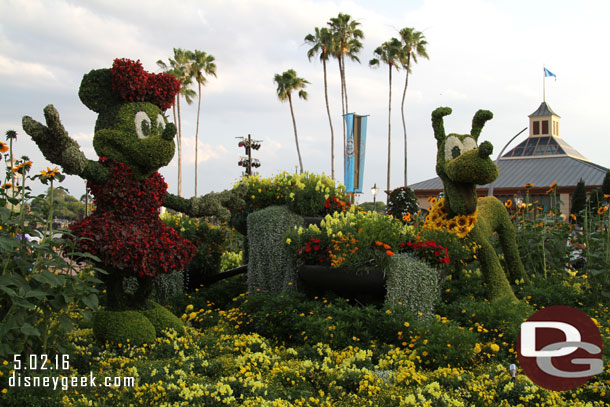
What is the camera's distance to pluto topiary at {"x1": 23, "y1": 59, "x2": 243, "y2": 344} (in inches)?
224

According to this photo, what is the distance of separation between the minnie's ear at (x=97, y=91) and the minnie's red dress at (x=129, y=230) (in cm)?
74

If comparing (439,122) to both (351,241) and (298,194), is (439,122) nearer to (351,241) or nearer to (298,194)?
(298,194)

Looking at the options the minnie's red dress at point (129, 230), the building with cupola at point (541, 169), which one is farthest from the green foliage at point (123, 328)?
the building with cupola at point (541, 169)

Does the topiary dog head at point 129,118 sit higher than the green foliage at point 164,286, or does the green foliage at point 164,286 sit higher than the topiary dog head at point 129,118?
the topiary dog head at point 129,118

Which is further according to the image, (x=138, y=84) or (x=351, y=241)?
(x=138, y=84)

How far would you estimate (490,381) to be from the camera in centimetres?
436

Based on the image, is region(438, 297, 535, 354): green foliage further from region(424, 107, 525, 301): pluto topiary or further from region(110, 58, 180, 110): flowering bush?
region(110, 58, 180, 110): flowering bush

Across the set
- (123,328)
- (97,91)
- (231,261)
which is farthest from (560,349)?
(231,261)

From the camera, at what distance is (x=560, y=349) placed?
4551mm

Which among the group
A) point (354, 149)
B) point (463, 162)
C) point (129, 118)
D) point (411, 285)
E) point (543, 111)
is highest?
point (543, 111)

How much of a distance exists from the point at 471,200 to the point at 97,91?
501cm

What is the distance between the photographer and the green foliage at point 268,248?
729cm

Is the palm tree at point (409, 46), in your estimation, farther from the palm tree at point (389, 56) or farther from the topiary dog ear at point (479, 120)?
the topiary dog ear at point (479, 120)

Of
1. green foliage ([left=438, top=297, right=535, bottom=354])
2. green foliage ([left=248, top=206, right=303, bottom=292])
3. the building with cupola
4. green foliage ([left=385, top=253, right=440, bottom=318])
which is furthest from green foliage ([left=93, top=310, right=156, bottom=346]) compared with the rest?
the building with cupola
